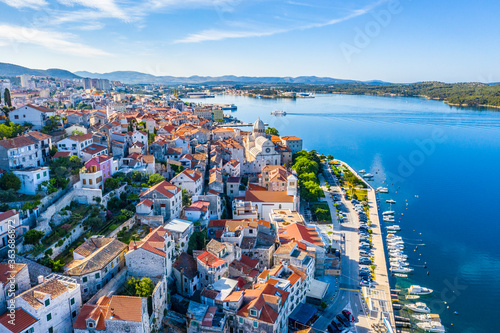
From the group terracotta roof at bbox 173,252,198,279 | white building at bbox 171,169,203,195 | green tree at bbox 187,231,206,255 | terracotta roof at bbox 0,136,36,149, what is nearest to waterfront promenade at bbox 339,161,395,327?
terracotta roof at bbox 173,252,198,279

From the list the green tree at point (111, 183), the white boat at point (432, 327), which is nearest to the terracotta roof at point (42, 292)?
the green tree at point (111, 183)

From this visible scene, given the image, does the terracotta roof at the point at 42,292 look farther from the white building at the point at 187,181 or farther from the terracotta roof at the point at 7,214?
the white building at the point at 187,181

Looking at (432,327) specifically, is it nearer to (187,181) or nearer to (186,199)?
(186,199)

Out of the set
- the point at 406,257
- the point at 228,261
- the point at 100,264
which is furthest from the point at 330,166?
the point at 100,264

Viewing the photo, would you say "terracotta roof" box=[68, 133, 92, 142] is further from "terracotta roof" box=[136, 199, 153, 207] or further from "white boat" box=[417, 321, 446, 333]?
"white boat" box=[417, 321, 446, 333]

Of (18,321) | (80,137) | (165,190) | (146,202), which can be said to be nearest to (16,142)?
(80,137)
